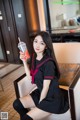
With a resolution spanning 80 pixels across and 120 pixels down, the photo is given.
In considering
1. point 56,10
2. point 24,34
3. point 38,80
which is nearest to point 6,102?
point 38,80

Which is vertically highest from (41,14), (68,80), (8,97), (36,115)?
(41,14)

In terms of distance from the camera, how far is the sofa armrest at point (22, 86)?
1668mm

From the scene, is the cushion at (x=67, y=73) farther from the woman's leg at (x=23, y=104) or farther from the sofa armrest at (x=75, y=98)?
the woman's leg at (x=23, y=104)

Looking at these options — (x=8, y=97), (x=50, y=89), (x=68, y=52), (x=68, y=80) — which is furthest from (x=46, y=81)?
(x=8, y=97)

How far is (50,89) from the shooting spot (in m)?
1.47

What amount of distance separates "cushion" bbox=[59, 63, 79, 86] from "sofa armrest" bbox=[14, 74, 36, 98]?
36 centimetres

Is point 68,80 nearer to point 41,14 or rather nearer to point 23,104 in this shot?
point 23,104

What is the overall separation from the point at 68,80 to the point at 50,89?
1.41 feet

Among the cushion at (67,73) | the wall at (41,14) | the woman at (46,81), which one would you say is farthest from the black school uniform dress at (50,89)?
the wall at (41,14)

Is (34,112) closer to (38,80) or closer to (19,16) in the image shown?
(38,80)

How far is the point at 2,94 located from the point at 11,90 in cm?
16

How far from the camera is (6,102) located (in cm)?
241

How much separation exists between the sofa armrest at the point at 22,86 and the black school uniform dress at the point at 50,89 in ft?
0.68

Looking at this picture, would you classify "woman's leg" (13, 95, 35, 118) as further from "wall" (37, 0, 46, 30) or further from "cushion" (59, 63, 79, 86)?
"wall" (37, 0, 46, 30)
